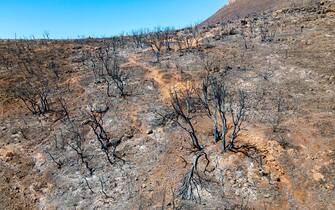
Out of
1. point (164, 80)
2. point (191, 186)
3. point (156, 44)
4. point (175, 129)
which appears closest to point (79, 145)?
point (175, 129)

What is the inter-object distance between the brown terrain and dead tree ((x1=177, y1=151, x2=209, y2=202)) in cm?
7

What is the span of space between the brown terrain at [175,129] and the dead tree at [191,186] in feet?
0.22

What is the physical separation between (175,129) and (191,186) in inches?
213

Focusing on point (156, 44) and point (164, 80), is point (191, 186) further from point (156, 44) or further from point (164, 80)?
point (156, 44)

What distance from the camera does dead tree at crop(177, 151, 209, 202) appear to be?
15930mm

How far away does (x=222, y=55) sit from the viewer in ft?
101

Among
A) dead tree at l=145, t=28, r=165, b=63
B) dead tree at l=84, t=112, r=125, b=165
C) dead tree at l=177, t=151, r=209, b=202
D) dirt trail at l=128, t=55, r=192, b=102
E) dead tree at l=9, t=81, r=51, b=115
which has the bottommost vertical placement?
dead tree at l=177, t=151, r=209, b=202

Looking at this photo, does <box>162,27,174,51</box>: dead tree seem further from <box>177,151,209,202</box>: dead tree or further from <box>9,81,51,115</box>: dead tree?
<box>177,151,209,202</box>: dead tree

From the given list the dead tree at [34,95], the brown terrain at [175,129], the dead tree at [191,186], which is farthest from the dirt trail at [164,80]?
the dead tree at [191,186]

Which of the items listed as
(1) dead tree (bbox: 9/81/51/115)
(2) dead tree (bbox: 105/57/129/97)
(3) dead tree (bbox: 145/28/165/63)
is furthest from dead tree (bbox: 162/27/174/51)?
(1) dead tree (bbox: 9/81/51/115)

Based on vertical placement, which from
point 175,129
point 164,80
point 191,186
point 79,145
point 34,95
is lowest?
point 191,186

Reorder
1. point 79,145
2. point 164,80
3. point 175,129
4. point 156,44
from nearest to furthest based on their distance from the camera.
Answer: point 79,145
point 175,129
point 164,80
point 156,44

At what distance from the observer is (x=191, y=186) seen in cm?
1622

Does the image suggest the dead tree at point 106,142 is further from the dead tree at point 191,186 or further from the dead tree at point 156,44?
the dead tree at point 156,44
